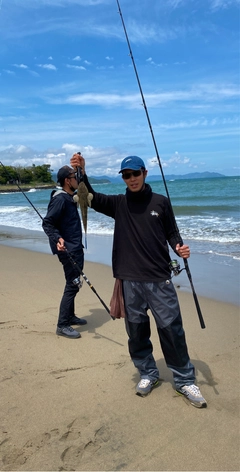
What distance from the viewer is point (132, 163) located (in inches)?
117

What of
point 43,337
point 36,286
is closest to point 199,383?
point 43,337

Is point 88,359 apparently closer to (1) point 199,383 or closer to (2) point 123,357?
(2) point 123,357

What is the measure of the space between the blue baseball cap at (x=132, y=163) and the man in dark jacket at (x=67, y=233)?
1388 mm

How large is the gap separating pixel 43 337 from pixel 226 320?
7.88ft

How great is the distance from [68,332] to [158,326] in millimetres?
1613

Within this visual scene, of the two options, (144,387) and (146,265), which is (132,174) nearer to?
(146,265)

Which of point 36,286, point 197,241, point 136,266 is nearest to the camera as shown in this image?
point 136,266

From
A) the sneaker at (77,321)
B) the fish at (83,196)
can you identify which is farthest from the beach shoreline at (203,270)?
the fish at (83,196)

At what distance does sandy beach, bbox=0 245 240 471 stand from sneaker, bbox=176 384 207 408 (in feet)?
0.19

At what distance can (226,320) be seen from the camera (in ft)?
16.2

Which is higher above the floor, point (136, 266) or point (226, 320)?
point (136, 266)

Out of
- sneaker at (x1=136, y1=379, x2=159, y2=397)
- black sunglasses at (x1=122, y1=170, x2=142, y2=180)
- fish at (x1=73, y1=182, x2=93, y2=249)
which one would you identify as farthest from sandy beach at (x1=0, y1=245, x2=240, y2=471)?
black sunglasses at (x1=122, y1=170, x2=142, y2=180)

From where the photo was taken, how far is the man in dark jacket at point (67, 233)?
427 centimetres

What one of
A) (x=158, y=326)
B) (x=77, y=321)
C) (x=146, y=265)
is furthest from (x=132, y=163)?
(x=77, y=321)
